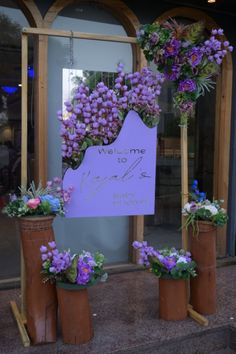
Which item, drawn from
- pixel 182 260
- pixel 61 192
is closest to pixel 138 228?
pixel 182 260

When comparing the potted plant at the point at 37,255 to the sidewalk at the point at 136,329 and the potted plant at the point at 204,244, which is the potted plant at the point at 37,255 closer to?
the sidewalk at the point at 136,329

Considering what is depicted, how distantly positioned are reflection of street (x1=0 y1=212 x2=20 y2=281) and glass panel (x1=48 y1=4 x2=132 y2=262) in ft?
1.88

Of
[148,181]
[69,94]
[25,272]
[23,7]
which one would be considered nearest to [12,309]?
[25,272]

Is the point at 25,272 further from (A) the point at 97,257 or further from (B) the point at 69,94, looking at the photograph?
(B) the point at 69,94

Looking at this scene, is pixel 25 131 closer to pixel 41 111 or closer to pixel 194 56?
pixel 41 111

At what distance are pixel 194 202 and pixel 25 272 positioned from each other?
144 centimetres

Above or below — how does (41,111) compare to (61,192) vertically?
above

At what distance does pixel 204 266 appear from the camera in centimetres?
342

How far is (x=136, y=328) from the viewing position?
3232 millimetres

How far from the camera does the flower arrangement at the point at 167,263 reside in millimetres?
3229

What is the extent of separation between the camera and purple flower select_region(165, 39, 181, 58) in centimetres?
319

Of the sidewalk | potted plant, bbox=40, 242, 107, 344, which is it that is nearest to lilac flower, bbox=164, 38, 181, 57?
potted plant, bbox=40, 242, 107, 344

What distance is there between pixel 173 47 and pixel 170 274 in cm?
169

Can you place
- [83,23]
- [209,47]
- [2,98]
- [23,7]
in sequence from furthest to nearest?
1. [2,98]
2. [83,23]
3. [23,7]
4. [209,47]
